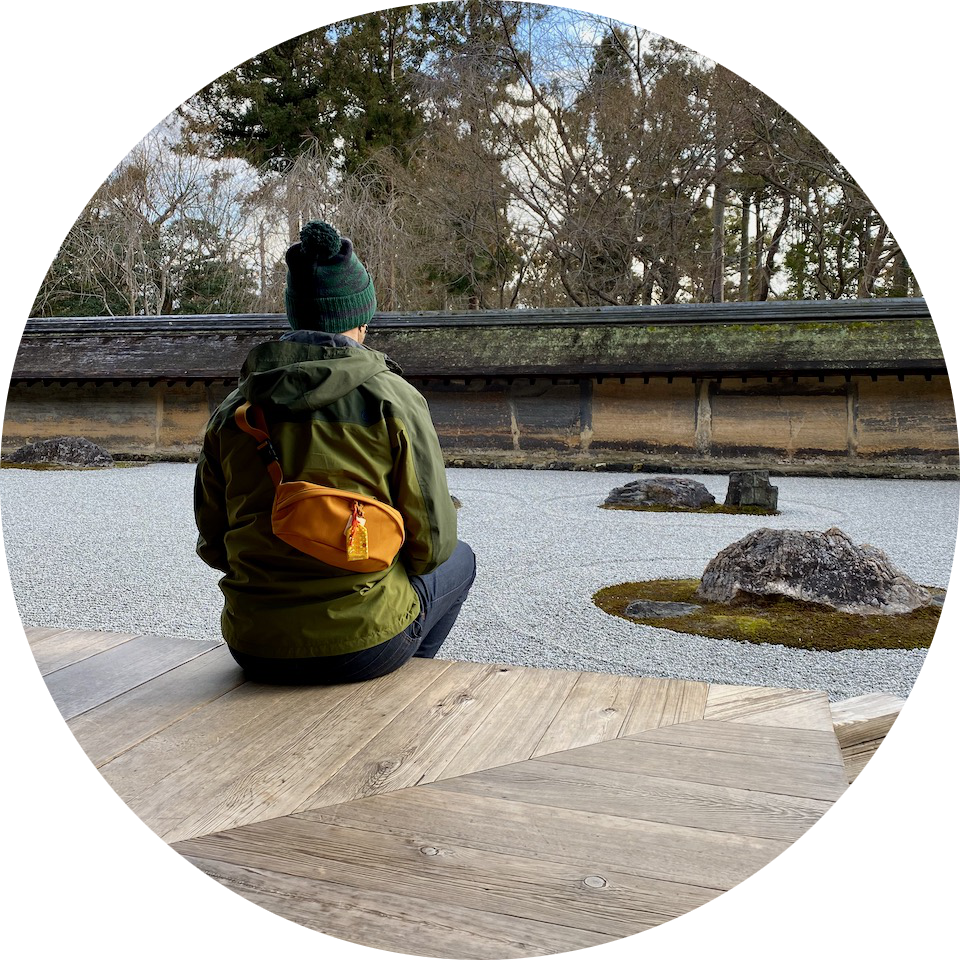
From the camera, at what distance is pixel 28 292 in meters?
17.3

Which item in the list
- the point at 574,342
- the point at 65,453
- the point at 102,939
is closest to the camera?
the point at 102,939

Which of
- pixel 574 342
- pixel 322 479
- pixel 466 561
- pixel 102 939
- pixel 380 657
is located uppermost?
pixel 574 342

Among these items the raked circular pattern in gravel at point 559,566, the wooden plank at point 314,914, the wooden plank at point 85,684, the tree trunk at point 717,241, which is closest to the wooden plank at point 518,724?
the wooden plank at point 314,914

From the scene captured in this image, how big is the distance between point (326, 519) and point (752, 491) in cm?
633

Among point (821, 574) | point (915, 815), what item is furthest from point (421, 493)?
point (821, 574)

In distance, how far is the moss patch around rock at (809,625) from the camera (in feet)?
11.7

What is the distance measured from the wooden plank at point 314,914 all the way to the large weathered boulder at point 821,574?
10.9 feet

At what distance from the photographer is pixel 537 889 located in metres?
1.08

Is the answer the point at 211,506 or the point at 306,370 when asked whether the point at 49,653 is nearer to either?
the point at 211,506

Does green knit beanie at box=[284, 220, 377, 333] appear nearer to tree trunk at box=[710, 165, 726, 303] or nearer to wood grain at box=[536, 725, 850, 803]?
wood grain at box=[536, 725, 850, 803]

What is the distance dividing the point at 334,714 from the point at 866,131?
13.5 metres

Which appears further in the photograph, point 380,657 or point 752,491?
point 752,491

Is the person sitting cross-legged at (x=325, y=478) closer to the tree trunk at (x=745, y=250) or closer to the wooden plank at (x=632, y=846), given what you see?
the wooden plank at (x=632, y=846)

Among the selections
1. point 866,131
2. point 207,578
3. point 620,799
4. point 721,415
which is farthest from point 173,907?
point 866,131
